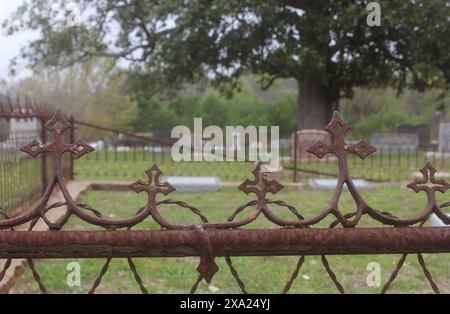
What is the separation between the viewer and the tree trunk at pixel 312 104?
57.5 ft

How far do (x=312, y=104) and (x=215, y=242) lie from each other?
1687 centimetres

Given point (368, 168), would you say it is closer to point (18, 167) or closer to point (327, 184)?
point (327, 184)

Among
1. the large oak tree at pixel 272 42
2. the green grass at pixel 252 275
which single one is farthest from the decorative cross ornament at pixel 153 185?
the large oak tree at pixel 272 42

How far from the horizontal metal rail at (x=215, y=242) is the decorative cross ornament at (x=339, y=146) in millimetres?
141

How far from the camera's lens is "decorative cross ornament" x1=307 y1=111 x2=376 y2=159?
39.5 inches

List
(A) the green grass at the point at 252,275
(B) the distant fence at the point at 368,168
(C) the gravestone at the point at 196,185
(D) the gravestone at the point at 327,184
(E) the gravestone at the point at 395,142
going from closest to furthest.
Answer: (A) the green grass at the point at 252,275 → (C) the gravestone at the point at 196,185 → (D) the gravestone at the point at 327,184 → (B) the distant fence at the point at 368,168 → (E) the gravestone at the point at 395,142

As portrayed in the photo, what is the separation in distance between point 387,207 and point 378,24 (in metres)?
7.57

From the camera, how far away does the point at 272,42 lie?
15469mm

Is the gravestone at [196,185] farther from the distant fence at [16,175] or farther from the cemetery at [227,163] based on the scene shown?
the distant fence at [16,175]

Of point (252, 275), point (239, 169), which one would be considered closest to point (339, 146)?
point (252, 275)

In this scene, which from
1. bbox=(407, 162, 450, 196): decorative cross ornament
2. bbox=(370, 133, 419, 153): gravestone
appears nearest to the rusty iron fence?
bbox=(407, 162, 450, 196): decorative cross ornament

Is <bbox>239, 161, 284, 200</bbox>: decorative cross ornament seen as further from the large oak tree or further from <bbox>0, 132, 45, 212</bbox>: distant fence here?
the large oak tree

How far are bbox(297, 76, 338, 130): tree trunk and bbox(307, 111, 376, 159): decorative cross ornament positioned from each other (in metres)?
16.6
